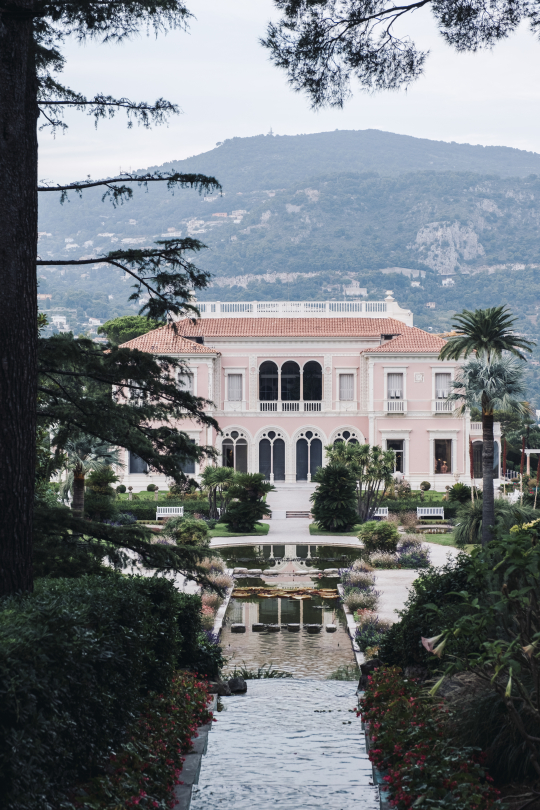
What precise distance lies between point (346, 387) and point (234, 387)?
18.2ft

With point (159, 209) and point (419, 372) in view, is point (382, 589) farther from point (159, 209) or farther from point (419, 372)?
point (159, 209)

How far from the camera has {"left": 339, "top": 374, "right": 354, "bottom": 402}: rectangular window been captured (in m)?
41.5

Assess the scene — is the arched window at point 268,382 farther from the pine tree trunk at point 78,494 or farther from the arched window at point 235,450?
the pine tree trunk at point 78,494

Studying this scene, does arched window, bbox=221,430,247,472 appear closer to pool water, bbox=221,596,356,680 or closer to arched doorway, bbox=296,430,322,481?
arched doorway, bbox=296,430,322,481

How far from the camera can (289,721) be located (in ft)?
28.8

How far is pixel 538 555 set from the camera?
5.46m

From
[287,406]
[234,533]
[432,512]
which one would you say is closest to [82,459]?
[234,533]

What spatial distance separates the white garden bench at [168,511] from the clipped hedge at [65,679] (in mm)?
22921

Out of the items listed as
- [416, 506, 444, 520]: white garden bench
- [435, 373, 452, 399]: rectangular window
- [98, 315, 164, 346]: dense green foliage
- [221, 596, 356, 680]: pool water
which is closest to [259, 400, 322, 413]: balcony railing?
[435, 373, 452, 399]: rectangular window

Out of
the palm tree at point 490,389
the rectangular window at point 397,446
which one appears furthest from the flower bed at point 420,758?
the rectangular window at point 397,446

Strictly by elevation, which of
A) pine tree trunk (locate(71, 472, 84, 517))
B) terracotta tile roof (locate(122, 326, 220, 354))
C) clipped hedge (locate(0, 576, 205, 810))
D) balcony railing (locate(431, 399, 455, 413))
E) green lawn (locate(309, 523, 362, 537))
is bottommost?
green lawn (locate(309, 523, 362, 537))

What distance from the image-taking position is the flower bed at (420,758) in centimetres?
541

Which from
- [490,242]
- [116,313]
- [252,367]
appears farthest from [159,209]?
[252,367]

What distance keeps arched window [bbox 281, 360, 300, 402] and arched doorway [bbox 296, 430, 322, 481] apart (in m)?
2.63
